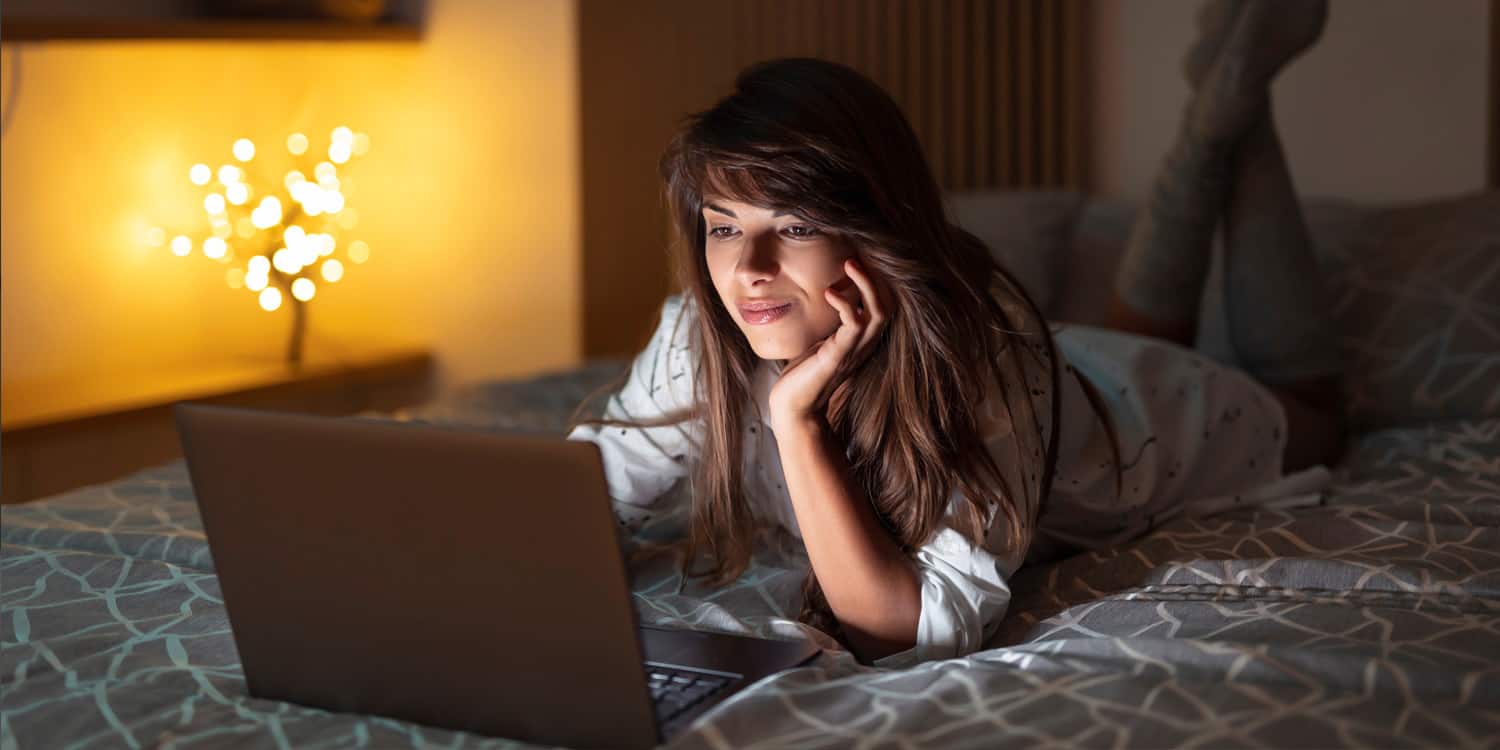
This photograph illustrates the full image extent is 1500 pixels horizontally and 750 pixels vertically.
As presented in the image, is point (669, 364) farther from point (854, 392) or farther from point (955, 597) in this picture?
point (955, 597)

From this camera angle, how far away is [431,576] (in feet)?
3.07

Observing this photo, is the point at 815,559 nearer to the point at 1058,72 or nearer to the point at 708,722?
the point at 708,722

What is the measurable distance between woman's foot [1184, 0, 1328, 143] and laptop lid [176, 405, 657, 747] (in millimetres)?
1395

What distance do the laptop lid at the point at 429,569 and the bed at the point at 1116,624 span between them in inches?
1.5

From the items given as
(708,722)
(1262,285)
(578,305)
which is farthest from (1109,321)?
(708,722)

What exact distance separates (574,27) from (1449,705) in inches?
80.7

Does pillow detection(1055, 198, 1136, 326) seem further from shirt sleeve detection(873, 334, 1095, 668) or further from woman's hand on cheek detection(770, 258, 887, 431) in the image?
woman's hand on cheek detection(770, 258, 887, 431)

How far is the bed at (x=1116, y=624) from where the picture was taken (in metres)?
0.97

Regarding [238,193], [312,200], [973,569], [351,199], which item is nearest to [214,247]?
[238,193]

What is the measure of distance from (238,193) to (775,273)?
1.53 m

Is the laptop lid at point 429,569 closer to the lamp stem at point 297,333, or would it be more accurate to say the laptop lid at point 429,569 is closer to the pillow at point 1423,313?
the pillow at point 1423,313

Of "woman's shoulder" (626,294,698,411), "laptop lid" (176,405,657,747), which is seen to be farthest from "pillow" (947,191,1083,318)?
"laptop lid" (176,405,657,747)

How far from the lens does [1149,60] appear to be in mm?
2801

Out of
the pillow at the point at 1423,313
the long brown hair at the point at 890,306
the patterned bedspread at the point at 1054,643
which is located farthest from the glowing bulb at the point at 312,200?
the pillow at the point at 1423,313
